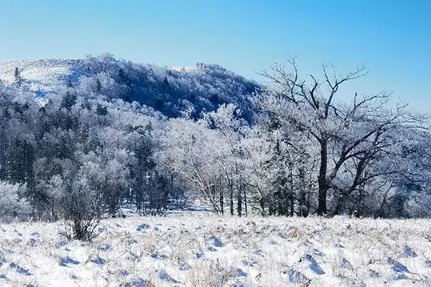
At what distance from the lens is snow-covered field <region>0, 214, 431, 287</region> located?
16.4ft

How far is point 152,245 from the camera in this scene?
709cm

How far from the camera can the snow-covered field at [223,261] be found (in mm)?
5004

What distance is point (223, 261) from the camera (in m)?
5.91

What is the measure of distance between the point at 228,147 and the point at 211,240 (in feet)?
87.9

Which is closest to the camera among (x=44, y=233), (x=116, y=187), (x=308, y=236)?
(x=308, y=236)

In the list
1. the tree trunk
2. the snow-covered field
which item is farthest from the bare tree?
the snow-covered field

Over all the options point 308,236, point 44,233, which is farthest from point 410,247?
point 44,233

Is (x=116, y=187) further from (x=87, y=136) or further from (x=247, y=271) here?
(x=247, y=271)

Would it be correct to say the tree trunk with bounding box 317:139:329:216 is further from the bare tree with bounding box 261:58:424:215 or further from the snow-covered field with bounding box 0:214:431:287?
the snow-covered field with bounding box 0:214:431:287

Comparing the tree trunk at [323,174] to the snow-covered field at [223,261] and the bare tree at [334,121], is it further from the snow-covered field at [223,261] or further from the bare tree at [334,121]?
the snow-covered field at [223,261]

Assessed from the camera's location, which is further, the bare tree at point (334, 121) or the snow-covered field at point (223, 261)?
the bare tree at point (334, 121)

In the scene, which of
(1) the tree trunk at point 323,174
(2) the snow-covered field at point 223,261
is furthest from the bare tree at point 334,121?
(2) the snow-covered field at point 223,261

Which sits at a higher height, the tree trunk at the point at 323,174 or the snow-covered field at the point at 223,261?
the tree trunk at the point at 323,174

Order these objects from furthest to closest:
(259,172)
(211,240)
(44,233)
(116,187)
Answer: (116,187)
(259,172)
(44,233)
(211,240)
